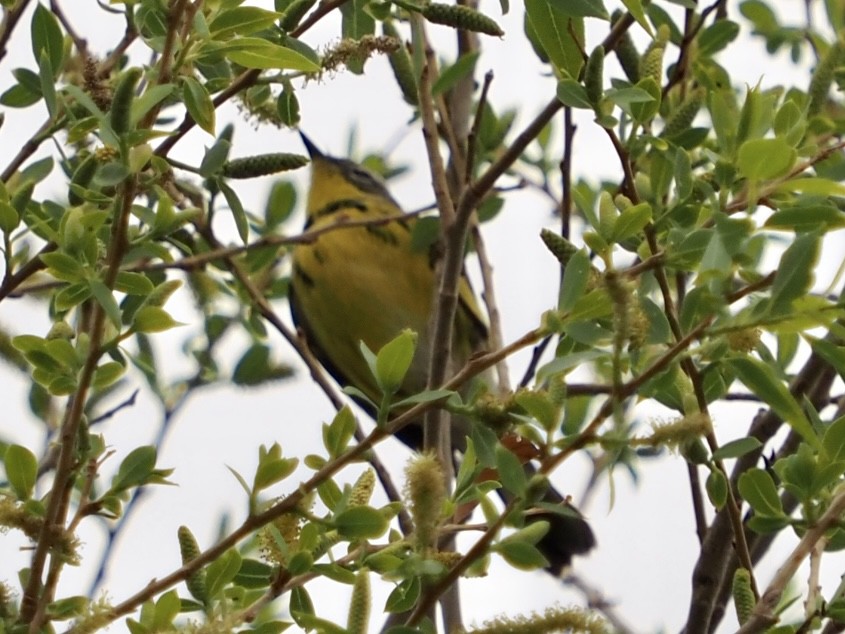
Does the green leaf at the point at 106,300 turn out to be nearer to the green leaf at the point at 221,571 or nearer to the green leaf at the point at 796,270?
the green leaf at the point at 221,571

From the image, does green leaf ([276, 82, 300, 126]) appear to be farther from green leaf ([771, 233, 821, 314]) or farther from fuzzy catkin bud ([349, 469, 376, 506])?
green leaf ([771, 233, 821, 314])

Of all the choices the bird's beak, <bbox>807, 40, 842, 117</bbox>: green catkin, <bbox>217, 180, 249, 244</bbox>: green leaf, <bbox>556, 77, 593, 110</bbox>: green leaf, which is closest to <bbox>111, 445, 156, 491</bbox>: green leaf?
<bbox>217, 180, 249, 244</bbox>: green leaf

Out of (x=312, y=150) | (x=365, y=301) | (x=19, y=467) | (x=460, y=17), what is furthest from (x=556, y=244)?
(x=312, y=150)

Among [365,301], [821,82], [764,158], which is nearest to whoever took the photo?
[764,158]

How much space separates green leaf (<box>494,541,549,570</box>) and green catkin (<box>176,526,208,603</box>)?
0.30 metres

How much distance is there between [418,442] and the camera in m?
4.02

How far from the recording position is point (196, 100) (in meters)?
1.21

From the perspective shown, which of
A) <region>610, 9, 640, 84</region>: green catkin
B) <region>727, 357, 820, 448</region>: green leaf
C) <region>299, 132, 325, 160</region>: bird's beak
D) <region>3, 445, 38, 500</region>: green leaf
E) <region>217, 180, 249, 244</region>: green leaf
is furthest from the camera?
<region>299, 132, 325, 160</region>: bird's beak

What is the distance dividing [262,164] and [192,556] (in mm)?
469

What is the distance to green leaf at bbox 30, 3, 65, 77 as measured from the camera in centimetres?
155

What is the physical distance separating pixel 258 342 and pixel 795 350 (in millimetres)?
1109

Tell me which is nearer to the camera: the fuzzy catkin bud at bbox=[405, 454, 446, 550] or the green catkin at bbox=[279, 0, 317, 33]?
the fuzzy catkin bud at bbox=[405, 454, 446, 550]

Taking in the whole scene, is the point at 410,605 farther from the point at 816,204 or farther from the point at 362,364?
the point at 362,364

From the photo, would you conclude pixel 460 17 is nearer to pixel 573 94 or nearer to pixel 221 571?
pixel 573 94
